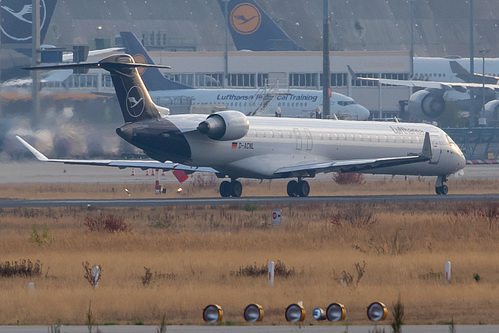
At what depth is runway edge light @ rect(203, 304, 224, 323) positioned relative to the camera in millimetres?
16812

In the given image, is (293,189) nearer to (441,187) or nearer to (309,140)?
(309,140)

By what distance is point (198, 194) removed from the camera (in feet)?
179

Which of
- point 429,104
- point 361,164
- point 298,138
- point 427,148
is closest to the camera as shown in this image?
point 427,148

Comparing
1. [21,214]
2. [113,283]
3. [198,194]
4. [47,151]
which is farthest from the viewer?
[47,151]

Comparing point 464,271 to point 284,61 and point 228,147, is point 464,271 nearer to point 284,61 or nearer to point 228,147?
point 228,147

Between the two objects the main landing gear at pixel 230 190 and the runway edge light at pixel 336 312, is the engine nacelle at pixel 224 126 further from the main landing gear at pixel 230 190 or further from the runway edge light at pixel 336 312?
the runway edge light at pixel 336 312

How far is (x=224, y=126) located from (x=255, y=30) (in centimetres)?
9764

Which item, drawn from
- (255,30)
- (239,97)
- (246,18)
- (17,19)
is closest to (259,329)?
(17,19)

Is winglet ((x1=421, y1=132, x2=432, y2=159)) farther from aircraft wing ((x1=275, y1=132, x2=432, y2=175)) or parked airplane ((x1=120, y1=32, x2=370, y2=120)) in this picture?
parked airplane ((x1=120, y1=32, x2=370, y2=120))

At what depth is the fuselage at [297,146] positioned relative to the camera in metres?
44.6

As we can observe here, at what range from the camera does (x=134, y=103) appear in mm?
43969

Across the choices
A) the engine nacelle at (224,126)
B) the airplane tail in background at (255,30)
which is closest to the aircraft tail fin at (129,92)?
the engine nacelle at (224,126)

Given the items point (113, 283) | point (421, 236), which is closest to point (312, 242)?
point (421, 236)

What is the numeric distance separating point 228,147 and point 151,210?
22.7 ft
